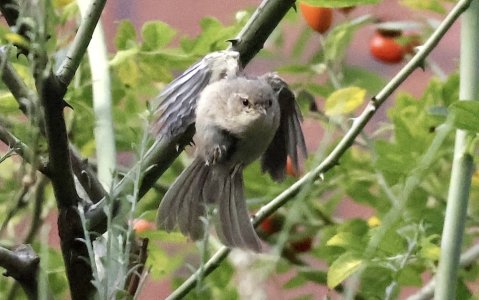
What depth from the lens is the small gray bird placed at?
1.89 ft

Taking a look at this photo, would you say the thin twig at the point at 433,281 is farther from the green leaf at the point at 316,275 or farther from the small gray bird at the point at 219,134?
the small gray bird at the point at 219,134

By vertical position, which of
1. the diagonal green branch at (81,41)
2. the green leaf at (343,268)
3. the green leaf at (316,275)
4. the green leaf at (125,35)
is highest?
the diagonal green branch at (81,41)

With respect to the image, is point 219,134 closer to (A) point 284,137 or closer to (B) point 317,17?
(A) point 284,137

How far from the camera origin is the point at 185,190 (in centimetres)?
60

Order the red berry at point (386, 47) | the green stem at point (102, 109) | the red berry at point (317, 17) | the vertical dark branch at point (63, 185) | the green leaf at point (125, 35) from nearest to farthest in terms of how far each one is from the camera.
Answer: the vertical dark branch at point (63, 185)
the green stem at point (102, 109)
the green leaf at point (125, 35)
the red berry at point (317, 17)
the red berry at point (386, 47)

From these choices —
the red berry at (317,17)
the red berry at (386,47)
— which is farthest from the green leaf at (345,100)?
the red berry at (386,47)

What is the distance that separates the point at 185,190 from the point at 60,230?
3.9 inches

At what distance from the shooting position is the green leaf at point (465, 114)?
0.56 meters

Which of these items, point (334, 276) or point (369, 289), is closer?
point (334, 276)

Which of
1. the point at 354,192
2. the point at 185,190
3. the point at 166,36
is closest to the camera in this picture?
the point at 185,190

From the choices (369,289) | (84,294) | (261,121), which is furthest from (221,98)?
(369,289)

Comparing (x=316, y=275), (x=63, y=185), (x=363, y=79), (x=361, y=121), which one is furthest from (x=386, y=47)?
(x=63, y=185)

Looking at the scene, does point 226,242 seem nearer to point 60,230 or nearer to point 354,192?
point 60,230

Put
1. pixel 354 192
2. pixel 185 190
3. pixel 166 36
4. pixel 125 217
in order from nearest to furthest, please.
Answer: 1. pixel 125 217
2. pixel 185 190
3. pixel 166 36
4. pixel 354 192
